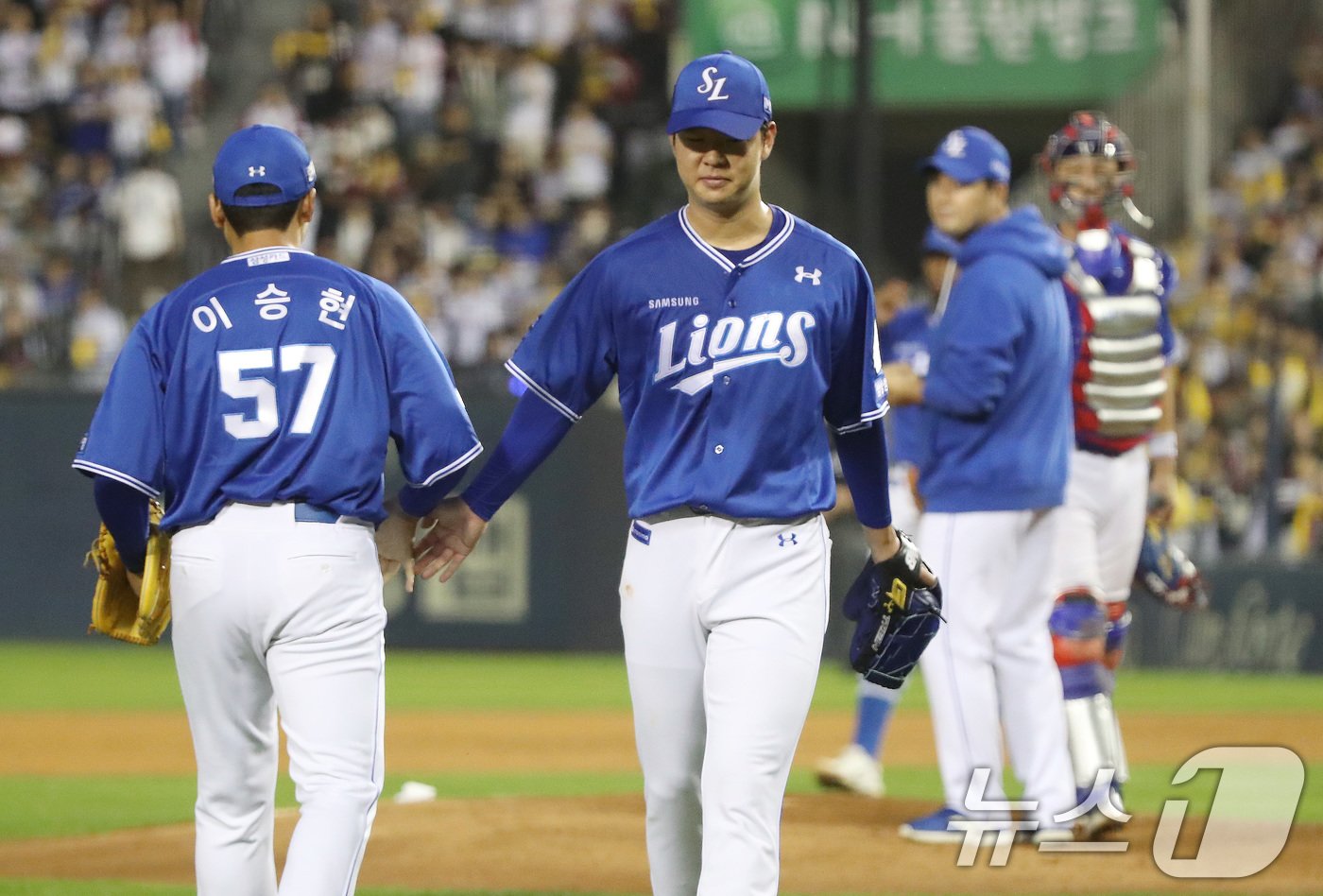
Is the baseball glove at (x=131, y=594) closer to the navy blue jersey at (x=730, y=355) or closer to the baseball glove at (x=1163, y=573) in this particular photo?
the navy blue jersey at (x=730, y=355)

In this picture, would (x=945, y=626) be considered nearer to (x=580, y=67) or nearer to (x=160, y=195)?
(x=160, y=195)

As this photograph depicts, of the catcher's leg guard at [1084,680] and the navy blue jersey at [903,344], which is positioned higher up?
the navy blue jersey at [903,344]

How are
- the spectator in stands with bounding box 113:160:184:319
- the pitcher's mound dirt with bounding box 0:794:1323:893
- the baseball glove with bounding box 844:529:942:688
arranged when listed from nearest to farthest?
the baseball glove with bounding box 844:529:942:688 → the pitcher's mound dirt with bounding box 0:794:1323:893 → the spectator in stands with bounding box 113:160:184:319

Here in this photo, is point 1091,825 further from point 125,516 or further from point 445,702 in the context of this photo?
point 445,702

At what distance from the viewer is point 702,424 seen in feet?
14.8

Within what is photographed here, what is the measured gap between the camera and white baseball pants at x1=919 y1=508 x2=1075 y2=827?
6.72 m

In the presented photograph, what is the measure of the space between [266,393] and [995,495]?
9.80ft

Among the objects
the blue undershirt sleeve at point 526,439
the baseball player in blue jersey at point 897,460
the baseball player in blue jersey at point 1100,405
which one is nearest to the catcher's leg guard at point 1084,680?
the baseball player in blue jersey at point 1100,405

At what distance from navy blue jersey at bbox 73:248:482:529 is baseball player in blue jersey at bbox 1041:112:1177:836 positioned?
10.3 feet

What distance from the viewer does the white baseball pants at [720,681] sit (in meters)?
4.34

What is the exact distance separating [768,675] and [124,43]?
56.5 feet

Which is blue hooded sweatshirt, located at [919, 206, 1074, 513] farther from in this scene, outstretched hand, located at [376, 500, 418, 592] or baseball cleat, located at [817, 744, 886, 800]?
outstretched hand, located at [376, 500, 418, 592]

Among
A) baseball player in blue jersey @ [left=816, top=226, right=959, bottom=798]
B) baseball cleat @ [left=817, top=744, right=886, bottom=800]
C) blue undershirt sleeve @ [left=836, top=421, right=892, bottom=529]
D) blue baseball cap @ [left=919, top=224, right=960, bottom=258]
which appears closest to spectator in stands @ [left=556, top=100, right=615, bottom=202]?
baseball player in blue jersey @ [left=816, top=226, right=959, bottom=798]

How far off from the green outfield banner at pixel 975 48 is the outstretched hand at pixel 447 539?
13437 millimetres
